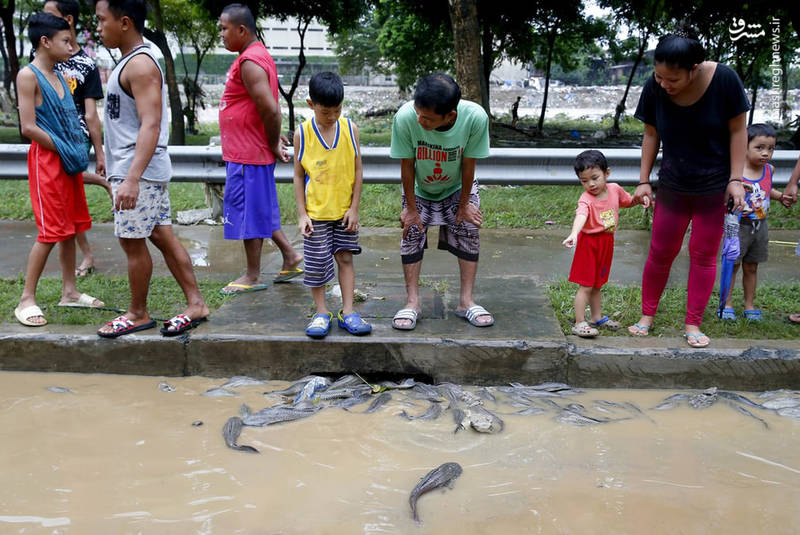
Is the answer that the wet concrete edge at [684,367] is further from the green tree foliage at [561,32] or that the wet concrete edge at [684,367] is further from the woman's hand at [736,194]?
the green tree foliage at [561,32]

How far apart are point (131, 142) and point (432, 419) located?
215cm

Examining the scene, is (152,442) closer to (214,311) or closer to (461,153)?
(214,311)

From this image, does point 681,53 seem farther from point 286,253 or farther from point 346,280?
point 286,253

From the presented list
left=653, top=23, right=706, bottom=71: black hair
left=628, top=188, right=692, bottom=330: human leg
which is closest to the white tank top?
left=653, top=23, right=706, bottom=71: black hair

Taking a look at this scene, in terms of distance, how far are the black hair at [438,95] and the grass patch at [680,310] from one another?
4.80 feet

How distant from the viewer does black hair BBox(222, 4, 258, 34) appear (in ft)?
14.1

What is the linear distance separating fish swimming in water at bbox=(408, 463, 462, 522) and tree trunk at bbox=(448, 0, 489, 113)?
6235 mm

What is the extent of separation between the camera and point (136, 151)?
3.58 metres

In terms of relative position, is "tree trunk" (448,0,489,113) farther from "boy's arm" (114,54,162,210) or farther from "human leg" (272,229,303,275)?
"boy's arm" (114,54,162,210)

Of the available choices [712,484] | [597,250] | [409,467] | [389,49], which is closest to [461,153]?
[597,250]

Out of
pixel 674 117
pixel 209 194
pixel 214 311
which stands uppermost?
pixel 674 117

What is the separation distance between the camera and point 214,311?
4.20m

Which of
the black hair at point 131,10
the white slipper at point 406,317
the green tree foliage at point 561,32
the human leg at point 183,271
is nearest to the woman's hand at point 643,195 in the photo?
the white slipper at point 406,317

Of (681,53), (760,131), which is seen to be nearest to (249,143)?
(681,53)
